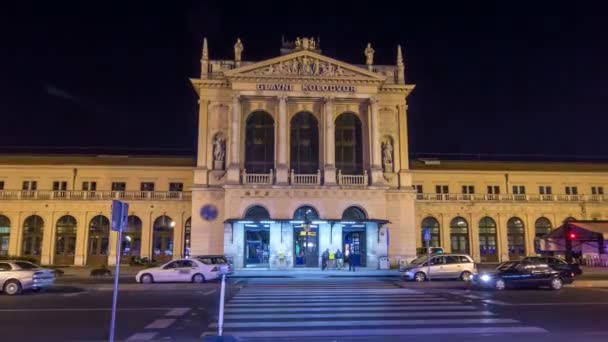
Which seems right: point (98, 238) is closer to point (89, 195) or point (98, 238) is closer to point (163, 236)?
point (89, 195)

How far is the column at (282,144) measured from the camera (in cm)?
4288

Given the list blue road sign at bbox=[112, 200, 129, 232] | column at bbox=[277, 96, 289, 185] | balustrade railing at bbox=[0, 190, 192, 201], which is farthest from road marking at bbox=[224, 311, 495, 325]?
balustrade railing at bbox=[0, 190, 192, 201]

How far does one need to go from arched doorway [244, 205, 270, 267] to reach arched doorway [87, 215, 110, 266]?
17081 mm

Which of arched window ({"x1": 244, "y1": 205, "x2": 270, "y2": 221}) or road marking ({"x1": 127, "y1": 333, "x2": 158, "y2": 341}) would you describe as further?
arched window ({"x1": 244, "y1": 205, "x2": 270, "y2": 221})

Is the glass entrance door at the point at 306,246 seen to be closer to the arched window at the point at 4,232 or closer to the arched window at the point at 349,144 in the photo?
A: the arched window at the point at 349,144

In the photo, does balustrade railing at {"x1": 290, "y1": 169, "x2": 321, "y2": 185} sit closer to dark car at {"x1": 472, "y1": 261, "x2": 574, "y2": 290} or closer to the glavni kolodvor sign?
the glavni kolodvor sign

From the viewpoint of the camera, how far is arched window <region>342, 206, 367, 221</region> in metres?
42.9

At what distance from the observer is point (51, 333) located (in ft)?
38.0

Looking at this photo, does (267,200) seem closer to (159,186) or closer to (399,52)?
(159,186)

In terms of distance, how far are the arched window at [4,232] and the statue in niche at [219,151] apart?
79.4 feet

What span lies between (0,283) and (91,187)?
32.4 m

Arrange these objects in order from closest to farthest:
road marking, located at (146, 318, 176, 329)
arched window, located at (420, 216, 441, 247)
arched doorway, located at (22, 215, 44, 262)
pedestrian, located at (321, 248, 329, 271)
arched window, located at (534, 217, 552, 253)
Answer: road marking, located at (146, 318, 176, 329) < pedestrian, located at (321, 248, 329, 271) < arched doorway, located at (22, 215, 44, 262) < arched window, located at (420, 216, 441, 247) < arched window, located at (534, 217, 552, 253)

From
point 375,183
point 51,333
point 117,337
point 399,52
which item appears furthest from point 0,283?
point 399,52

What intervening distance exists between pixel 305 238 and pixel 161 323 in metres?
30.0
